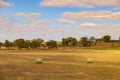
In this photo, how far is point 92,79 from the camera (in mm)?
22250

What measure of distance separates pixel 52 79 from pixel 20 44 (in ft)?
578

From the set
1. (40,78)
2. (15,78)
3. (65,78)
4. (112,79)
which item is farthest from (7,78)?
(112,79)

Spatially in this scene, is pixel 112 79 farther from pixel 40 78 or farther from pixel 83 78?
pixel 40 78

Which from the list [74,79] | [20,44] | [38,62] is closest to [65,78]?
[74,79]

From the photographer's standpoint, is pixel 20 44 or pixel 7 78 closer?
pixel 7 78

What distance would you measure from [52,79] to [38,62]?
64.3 feet

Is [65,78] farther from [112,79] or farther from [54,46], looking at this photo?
[54,46]

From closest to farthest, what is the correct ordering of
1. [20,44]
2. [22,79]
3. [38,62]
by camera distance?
[22,79] < [38,62] < [20,44]

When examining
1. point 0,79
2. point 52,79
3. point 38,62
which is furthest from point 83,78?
point 38,62

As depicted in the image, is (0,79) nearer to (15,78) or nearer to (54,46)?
(15,78)

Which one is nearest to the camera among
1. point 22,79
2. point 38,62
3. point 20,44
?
point 22,79

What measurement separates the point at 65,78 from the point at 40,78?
5.87 ft

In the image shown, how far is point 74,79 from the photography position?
22109 millimetres

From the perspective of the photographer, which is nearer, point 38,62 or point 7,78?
point 7,78
